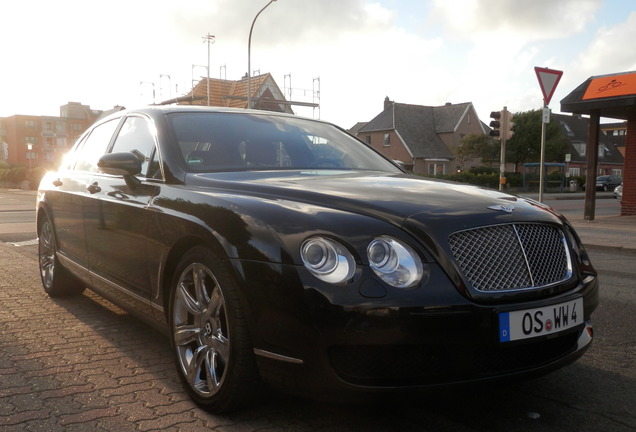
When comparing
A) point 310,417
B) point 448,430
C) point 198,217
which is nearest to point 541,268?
point 448,430

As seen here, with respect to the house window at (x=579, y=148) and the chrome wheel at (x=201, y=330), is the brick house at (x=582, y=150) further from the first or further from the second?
the chrome wheel at (x=201, y=330)

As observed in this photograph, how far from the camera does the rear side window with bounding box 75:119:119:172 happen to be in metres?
4.86

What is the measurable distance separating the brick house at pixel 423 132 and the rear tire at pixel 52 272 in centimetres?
5757

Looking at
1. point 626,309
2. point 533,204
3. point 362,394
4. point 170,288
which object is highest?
point 533,204

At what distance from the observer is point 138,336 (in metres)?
4.31

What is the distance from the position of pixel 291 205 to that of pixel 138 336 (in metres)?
2.09

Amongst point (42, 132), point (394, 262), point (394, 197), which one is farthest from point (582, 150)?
point (42, 132)

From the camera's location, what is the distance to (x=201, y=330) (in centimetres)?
306

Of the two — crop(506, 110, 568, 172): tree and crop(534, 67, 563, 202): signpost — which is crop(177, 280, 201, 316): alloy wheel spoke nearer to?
crop(534, 67, 563, 202): signpost

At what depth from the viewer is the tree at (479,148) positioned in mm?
57531

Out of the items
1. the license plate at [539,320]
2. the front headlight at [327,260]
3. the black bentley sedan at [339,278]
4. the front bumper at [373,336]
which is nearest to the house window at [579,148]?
the black bentley sedan at [339,278]

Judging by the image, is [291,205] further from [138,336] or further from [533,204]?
[138,336]

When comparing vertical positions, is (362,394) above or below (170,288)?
below

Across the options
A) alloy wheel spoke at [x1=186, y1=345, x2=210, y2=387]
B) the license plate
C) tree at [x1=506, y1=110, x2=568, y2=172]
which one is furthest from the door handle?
tree at [x1=506, y1=110, x2=568, y2=172]
